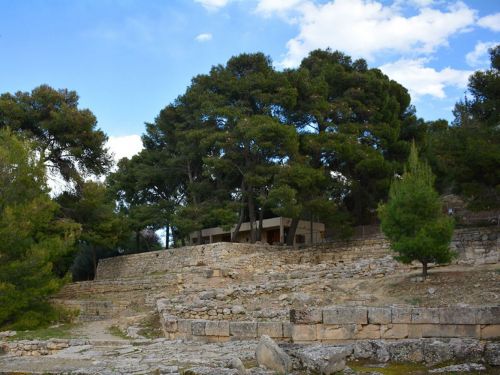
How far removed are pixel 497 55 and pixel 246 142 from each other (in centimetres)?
1267

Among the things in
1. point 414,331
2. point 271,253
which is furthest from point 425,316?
point 271,253

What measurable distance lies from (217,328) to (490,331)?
17.5 feet

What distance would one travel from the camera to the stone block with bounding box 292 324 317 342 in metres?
10.1

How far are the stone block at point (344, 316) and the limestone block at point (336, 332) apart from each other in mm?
80

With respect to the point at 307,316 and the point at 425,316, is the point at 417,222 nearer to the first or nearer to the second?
the point at 425,316

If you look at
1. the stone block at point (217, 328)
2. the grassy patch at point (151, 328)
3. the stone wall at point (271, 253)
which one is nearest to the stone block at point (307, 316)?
the stone block at point (217, 328)

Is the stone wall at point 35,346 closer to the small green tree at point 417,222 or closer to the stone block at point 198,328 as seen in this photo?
the stone block at point 198,328

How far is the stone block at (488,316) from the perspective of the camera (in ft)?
31.2

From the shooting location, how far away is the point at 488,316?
9.53 meters

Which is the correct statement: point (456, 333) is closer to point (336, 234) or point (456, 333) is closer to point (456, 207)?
point (336, 234)

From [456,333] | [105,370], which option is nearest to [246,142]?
[456,333]

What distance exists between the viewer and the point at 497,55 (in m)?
26.3

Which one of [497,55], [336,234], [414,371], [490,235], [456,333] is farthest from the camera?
[336,234]

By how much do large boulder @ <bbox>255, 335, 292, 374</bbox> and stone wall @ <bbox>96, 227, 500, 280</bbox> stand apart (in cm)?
1521
